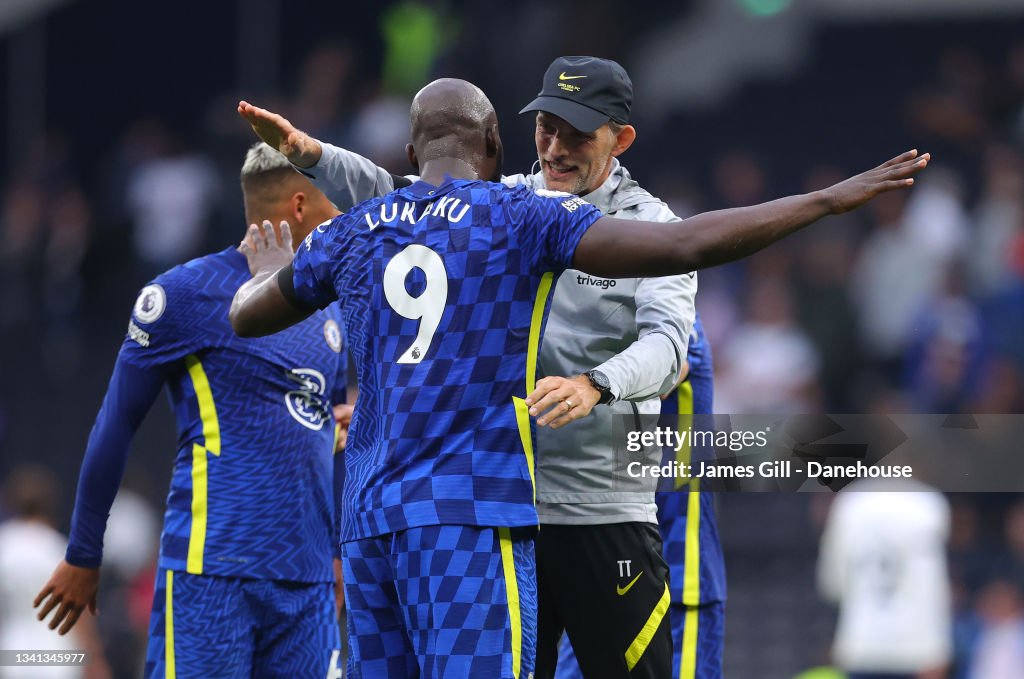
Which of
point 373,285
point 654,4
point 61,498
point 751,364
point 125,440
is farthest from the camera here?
point 654,4

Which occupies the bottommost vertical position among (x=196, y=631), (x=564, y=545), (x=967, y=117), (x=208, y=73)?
(x=196, y=631)

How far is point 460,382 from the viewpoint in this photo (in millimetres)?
4086

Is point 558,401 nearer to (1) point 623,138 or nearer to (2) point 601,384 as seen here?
(2) point 601,384

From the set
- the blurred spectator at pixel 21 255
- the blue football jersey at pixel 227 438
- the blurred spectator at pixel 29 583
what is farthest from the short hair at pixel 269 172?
the blurred spectator at pixel 21 255

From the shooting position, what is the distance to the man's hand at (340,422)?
5554 mm

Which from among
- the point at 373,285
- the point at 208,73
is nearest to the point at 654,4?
the point at 208,73

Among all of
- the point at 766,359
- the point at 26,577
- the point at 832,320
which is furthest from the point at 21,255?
the point at 832,320

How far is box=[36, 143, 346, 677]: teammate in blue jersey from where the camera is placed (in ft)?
16.9

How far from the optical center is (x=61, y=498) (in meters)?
13.0

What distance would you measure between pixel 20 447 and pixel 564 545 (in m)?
10.0

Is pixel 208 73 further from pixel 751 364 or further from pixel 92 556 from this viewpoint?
pixel 92 556

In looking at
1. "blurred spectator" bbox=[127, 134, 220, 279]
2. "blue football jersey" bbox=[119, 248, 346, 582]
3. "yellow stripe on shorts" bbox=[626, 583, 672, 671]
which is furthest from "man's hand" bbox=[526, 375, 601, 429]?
"blurred spectator" bbox=[127, 134, 220, 279]

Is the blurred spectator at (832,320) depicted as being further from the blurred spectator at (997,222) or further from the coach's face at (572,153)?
the coach's face at (572,153)

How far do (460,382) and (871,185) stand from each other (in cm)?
123
